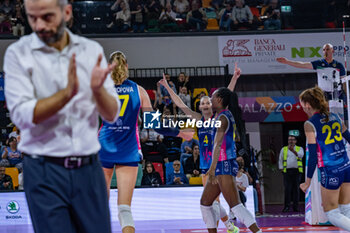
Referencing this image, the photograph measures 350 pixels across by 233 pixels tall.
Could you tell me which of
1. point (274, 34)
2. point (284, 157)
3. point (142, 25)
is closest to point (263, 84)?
point (274, 34)

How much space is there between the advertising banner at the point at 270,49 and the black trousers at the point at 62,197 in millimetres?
13783

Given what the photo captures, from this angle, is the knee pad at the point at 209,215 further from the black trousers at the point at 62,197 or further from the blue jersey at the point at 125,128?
the black trousers at the point at 62,197

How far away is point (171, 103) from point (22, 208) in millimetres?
5910

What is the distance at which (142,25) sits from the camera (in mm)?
16203

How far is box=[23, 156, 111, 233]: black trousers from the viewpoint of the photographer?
215 cm

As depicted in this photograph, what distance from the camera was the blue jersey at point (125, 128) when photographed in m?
4.86

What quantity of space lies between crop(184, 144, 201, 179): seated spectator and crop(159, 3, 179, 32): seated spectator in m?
5.52

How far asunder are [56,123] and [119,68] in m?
2.70

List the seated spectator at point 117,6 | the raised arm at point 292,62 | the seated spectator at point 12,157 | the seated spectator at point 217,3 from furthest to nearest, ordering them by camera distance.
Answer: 1. the seated spectator at point 217,3
2. the seated spectator at point 117,6
3. the seated spectator at point 12,157
4. the raised arm at point 292,62

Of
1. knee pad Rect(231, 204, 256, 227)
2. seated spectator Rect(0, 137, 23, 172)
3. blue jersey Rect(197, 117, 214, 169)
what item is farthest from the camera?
seated spectator Rect(0, 137, 23, 172)

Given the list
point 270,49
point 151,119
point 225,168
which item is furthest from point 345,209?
point 270,49

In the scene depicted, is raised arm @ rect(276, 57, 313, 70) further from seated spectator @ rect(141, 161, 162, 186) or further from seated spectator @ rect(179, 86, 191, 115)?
seated spectator @ rect(179, 86, 191, 115)

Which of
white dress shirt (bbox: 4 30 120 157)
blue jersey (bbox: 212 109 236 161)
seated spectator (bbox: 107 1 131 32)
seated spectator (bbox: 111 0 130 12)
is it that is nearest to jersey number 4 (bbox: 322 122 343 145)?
blue jersey (bbox: 212 109 236 161)

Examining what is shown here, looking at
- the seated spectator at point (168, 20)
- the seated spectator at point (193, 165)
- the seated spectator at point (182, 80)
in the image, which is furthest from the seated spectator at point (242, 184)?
the seated spectator at point (168, 20)
